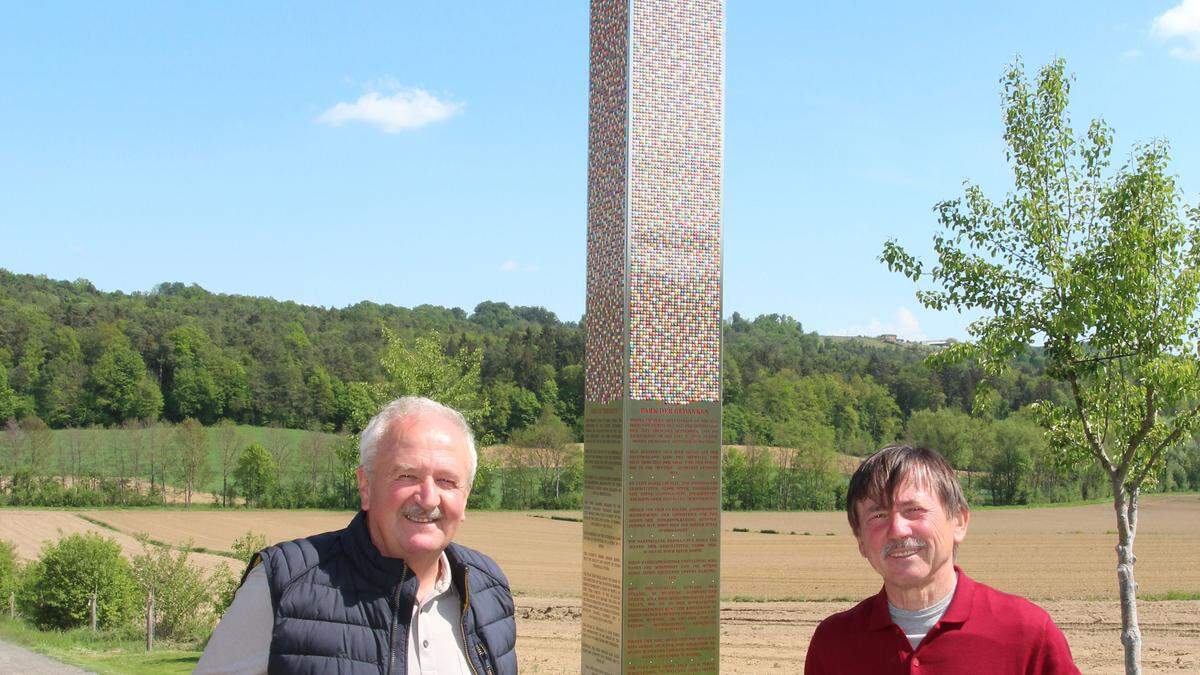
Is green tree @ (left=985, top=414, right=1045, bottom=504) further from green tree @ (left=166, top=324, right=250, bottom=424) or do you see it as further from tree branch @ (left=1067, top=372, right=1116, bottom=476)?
tree branch @ (left=1067, top=372, right=1116, bottom=476)

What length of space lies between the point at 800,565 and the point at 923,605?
36035 mm

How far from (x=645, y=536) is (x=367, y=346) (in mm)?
65820

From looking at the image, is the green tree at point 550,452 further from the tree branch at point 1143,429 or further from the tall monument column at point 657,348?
the tree branch at point 1143,429

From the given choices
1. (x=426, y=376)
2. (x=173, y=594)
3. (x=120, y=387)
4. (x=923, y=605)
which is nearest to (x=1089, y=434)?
(x=923, y=605)

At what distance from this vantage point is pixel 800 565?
37531 mm

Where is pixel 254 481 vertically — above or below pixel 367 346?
below

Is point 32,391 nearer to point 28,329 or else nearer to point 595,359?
point 28,329

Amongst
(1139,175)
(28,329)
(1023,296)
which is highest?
(28,329)

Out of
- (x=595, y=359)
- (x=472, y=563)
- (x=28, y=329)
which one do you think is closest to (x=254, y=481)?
(x=28, y=329)

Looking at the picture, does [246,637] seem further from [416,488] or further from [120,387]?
[120,387]

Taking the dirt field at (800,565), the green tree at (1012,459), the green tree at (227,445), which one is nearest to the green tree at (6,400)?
the green tree at (227,445)

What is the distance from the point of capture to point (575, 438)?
2559 inches

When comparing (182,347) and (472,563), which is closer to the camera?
(472,563)

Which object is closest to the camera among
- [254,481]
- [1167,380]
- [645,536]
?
[1167,380]
